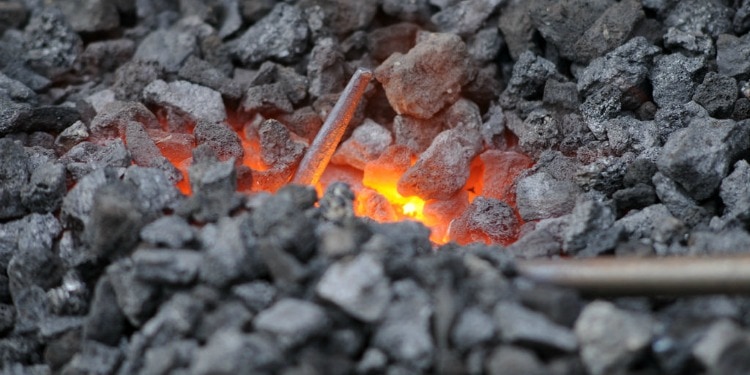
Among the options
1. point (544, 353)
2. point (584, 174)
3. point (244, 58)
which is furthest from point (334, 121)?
point (544, 353)

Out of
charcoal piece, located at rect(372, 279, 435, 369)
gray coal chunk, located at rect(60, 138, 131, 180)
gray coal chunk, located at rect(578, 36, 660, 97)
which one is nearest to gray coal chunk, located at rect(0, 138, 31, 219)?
gray coal chunk, located at rect(60, 138, 131, 180)

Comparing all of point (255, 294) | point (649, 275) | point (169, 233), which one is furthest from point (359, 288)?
point (649, 275)

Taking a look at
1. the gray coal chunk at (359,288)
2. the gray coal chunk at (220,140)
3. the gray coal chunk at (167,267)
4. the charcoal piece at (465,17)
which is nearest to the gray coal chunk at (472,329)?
the gray coal chunk at (359,288)

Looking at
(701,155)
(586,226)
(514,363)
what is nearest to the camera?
(514,363)

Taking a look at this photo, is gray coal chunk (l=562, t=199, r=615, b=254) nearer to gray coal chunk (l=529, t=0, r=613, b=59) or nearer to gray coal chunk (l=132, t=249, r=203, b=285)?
gray coal chunk (l=529, t=0, r=613, b=59)

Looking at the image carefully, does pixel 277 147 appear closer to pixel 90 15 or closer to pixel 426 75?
pixel 426 75

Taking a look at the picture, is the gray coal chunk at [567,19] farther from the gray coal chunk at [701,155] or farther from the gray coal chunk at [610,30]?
the gray coal chunk at [701,155]

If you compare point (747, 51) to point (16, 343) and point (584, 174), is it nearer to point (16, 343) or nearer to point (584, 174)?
point (584, 174)
